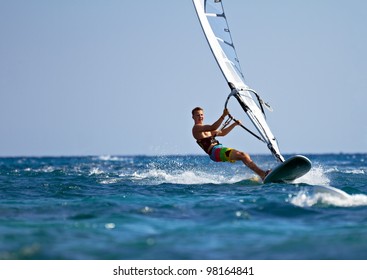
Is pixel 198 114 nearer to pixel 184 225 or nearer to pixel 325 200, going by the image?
pixel 325 200

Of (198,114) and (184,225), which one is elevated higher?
(198,114)

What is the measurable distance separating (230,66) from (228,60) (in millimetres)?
163

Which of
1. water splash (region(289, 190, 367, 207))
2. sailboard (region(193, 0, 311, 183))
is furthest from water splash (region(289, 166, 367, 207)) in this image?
sailboard (region(193, 0, 311, 183))

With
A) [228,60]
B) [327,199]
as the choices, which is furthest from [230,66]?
[327,199]

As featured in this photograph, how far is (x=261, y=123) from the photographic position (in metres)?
12.9

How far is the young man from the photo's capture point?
12.3 metres

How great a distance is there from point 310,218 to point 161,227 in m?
1.89

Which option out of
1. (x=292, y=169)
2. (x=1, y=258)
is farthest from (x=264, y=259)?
(x=292, y=169)

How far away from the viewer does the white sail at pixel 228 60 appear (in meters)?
12.9

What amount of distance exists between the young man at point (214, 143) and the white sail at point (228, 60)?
66 cm

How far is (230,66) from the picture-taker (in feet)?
45.0

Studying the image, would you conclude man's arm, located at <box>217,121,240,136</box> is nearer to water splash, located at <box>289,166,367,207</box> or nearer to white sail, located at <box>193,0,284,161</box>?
white sail, located at <box>193,0,284,161</box>
